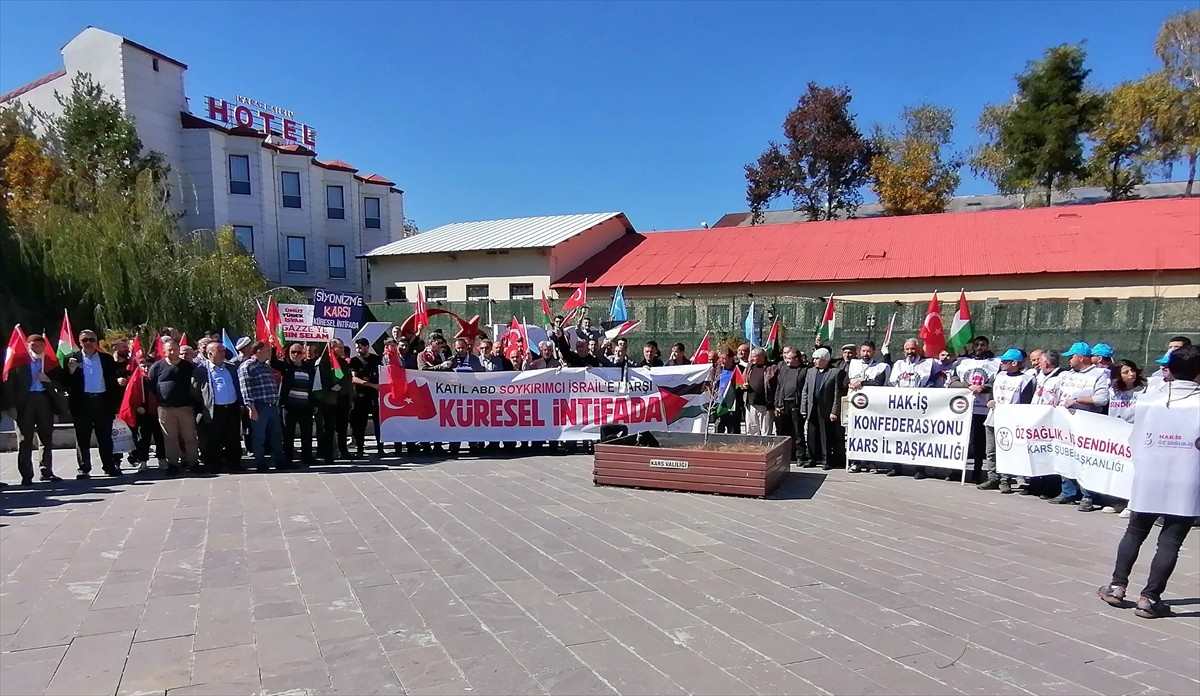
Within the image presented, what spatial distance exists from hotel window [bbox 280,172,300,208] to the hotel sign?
4.10 metres

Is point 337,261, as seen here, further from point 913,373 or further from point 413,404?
point 913,373

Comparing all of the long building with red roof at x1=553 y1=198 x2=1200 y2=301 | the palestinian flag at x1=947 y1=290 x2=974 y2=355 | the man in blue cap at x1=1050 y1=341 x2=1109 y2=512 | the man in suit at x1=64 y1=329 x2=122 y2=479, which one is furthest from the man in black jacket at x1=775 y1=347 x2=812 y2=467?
the long building with red roof at x1=553 y1=198 x2=1200 y2=301

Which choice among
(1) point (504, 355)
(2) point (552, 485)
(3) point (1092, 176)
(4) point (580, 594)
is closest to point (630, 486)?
(2) point (552, 485)

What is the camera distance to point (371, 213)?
140 ft

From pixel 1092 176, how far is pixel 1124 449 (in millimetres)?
32605

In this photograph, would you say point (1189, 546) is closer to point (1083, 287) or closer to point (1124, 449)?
point (1124, 449)

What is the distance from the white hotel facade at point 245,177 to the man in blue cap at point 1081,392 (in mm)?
31854

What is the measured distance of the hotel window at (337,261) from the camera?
132 ft

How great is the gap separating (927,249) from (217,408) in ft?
79.1

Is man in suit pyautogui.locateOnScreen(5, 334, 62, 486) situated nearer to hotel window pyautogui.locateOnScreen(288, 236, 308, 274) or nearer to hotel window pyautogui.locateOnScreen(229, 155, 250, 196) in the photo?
hotel window pyautogui.locateOnScreen(229, 155, 250, 196)

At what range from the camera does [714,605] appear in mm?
4738

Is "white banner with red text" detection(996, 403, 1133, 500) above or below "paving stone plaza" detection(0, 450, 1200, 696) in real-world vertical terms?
above

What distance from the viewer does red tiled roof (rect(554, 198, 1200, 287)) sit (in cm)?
2242

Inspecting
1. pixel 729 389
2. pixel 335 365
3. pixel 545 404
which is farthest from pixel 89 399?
pixel 729 389
